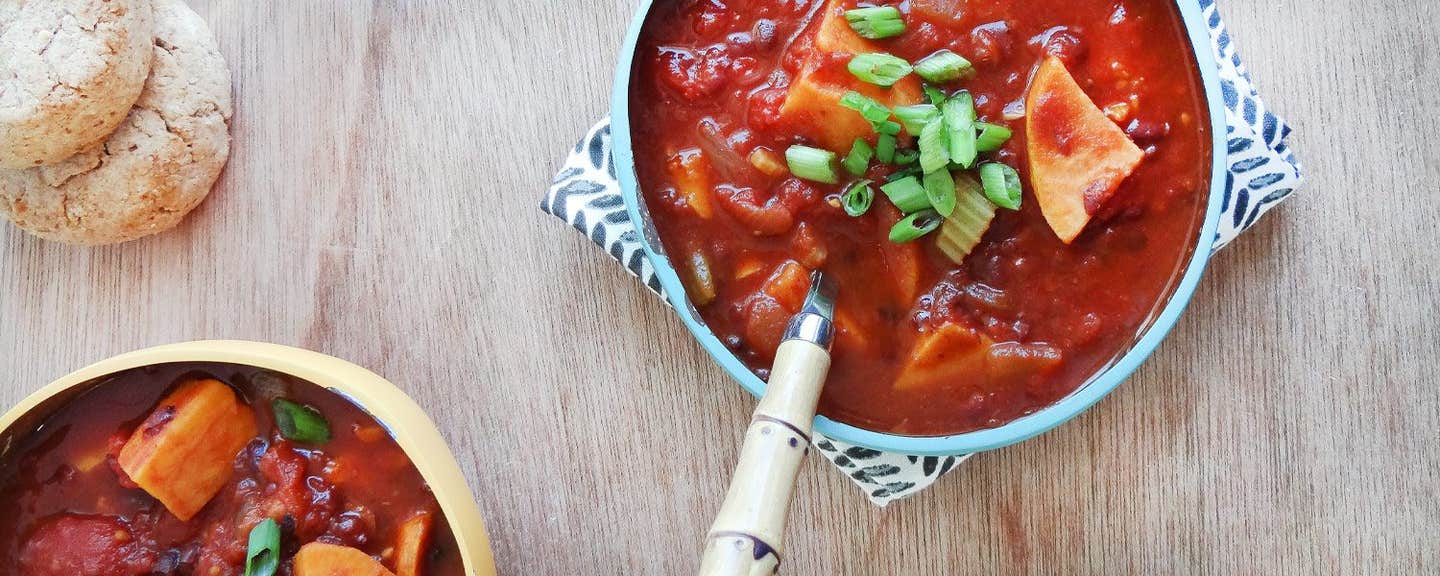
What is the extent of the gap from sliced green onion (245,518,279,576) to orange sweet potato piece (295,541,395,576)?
0.08 m

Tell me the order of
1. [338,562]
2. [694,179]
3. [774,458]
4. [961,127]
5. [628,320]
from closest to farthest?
[774,458] → [961,127] → [694,179] → [338,562] → [628,320]

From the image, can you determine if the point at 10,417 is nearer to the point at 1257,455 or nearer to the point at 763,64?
the point at 763,64

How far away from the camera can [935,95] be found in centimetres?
219

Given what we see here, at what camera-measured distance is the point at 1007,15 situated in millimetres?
2250

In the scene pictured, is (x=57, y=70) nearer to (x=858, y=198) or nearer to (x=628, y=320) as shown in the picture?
(x=628, y=320)

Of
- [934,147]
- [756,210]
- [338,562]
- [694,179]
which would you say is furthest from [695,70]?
A: [338,562]

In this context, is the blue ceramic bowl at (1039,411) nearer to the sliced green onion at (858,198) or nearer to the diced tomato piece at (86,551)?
the sliced green onion at (858,198)

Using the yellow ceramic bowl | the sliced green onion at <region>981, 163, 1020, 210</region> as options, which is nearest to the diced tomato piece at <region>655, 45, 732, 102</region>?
the sliced green onion at <region>981, 163, 1020, 210</region>

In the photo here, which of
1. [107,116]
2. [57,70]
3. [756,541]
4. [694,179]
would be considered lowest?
[756,541]

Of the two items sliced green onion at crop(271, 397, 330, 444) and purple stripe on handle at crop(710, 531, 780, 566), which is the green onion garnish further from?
sliced green onion at crop(271, 397, 330, 444)

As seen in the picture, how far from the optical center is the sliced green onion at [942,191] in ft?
7.06

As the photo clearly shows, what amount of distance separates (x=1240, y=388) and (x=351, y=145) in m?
2.34

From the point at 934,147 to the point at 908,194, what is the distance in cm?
12

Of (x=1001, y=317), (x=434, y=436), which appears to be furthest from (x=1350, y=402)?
(x=434, y=436)
